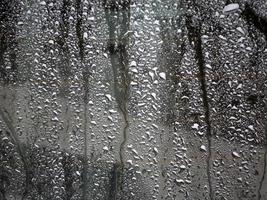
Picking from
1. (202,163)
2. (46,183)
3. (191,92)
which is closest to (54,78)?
(46,183)

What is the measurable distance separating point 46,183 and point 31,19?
781 mm

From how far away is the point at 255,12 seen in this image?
1385mm

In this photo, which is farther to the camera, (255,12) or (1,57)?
(1,57)

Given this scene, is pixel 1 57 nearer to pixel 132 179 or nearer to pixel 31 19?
pixel 31 19

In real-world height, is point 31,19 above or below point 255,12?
above

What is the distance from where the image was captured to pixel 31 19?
148 cm

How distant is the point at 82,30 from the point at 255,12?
755 millimetres

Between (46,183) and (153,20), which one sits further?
(46,183)

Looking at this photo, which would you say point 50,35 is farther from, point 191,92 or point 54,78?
point 191,92

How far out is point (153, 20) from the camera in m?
1.43

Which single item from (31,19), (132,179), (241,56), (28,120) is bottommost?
(132,179)

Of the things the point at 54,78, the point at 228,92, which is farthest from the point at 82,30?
the point at 228,92

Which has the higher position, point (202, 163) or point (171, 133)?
point (171, 133)

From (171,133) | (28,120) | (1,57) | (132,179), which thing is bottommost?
(132,179)
